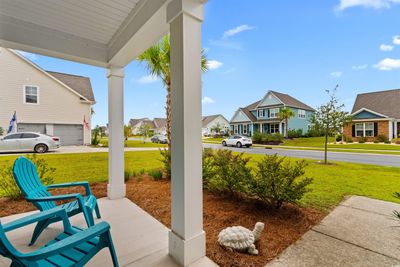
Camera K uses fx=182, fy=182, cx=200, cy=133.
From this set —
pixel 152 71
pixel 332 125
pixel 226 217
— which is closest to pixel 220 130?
pixel 332 125

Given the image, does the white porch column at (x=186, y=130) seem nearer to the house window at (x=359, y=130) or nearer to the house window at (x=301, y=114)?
the house window at (x=359, y=130)

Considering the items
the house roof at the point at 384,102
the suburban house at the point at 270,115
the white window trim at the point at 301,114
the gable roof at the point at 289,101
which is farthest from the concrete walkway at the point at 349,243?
the white window trim at the point at 301,114

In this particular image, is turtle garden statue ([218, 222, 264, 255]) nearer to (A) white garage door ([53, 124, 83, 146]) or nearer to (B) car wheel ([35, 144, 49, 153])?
(B) car wheel ([35, 144, 49, 153])

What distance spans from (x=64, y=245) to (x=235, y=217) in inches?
89.6

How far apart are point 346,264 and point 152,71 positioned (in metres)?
5.40

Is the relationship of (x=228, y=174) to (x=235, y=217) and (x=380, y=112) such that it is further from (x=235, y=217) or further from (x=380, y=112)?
(x=380, y=112)

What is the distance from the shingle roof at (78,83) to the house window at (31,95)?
114 inches

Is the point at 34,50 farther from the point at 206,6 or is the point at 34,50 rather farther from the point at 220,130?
the point at 220,130

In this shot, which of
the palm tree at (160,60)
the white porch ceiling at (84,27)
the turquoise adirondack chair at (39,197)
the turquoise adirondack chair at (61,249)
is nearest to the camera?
the turquoise adirondack chair at (61,249)

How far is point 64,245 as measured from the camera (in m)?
1.24

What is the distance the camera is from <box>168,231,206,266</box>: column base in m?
1.83

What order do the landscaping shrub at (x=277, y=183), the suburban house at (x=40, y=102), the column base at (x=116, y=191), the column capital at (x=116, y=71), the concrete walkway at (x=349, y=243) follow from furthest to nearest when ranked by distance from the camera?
the suburban house at (x=40, y=102), the column base at (x=116, y=191), the column capital at (x=116, y=71), the landscaping shrub at (x=277, y=183), the concrete walkway at (x=349, y=243)

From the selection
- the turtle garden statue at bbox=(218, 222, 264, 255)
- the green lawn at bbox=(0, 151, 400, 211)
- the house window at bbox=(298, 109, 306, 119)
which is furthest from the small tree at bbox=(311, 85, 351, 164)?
the house window at bbox=(298, 109, 306, 119)

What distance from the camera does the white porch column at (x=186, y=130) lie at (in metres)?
1.83
